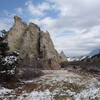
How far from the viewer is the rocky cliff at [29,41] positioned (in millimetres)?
30984

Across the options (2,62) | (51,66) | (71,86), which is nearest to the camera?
(71,86)

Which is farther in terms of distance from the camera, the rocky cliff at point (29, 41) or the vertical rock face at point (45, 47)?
the rocky cliff at point (29, 41)

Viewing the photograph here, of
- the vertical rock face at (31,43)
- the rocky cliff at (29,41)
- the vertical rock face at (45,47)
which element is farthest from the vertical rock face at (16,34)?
the vertical rock face at (45,47)

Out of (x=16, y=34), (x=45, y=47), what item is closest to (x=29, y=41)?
(x=16, y=34)

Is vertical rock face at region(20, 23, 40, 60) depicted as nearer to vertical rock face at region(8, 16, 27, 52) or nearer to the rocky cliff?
the rocky cliff

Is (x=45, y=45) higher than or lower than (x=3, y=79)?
higher

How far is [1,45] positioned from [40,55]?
1914 cm

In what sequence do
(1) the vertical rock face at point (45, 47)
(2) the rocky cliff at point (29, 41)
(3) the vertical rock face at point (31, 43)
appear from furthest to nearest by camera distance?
(3) the vertical rock face at point (31, 43)
(2) the rocky cliff at point (29, 41)
(1) the vertical rock face at point (45, 47)

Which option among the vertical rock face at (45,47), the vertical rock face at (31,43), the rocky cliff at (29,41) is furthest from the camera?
the vertical rock face at (31,43)

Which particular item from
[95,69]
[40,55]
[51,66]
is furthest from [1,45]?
[40,55]

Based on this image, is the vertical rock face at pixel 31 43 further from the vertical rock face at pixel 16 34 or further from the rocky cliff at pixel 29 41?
the vertical rock face at pixel 16 34

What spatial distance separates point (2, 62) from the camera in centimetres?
1161

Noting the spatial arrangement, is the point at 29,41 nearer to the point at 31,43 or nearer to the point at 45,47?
the point at 31,43

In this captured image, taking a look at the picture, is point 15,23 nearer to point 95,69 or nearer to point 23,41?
point 23,41
